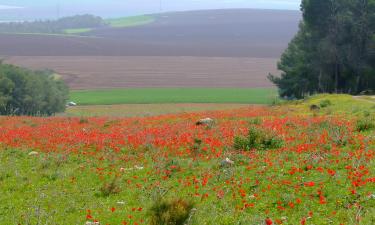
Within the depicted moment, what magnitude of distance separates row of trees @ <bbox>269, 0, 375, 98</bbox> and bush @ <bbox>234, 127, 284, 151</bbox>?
42059mm

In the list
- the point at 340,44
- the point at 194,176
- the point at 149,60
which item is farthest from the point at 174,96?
the point at 194,176

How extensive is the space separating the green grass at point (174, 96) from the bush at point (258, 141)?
6444 centimetres

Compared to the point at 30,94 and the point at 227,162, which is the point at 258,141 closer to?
the point at 227,162

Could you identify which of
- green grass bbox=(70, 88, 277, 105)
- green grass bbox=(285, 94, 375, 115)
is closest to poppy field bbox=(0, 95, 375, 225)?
green grass bbox=(285, 94, 375, 115)

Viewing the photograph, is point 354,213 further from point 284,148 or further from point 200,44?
point 200,44

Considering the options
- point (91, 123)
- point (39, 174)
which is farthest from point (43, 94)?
point (39, 174)

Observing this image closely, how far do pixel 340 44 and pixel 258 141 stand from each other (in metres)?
43.8

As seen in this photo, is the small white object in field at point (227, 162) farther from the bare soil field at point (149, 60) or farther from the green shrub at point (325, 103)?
the bare soil field at point (149, 60)

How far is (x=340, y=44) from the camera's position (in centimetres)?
5953

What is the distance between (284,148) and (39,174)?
28.0ft

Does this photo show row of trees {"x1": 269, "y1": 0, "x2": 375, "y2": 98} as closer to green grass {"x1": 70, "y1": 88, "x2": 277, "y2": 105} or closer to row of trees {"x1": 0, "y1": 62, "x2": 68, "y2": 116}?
green grass {"x1": 70, "y1": 88, "x2": 277, "y2": 105}

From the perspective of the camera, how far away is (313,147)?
59.9ft

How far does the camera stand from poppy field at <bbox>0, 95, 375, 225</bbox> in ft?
39.2

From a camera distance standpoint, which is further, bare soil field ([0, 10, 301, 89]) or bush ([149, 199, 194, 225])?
bare soil field ([0, 10, 301, 89])
